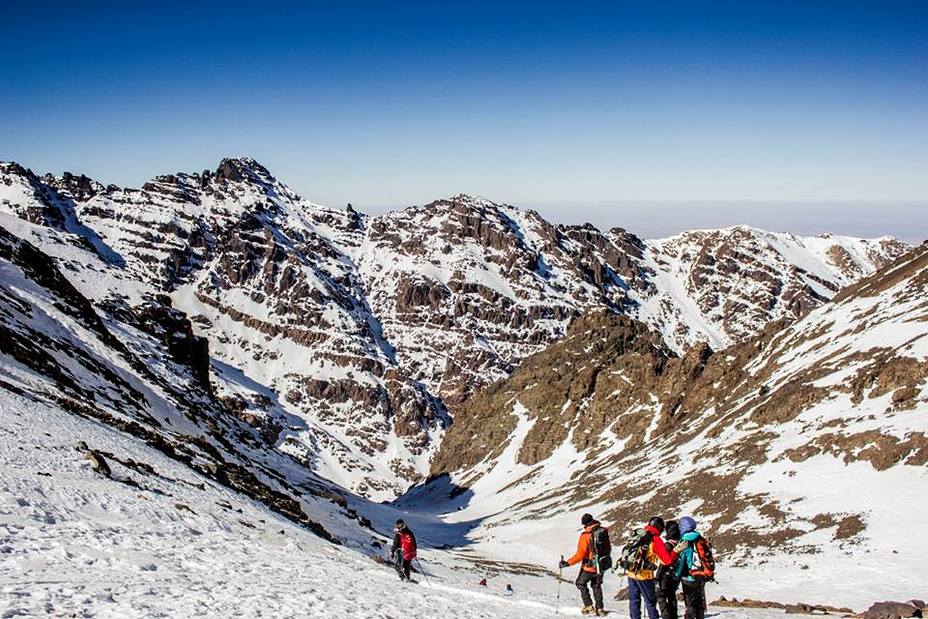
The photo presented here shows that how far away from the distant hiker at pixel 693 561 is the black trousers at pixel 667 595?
345mm

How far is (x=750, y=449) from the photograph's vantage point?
63.8 m

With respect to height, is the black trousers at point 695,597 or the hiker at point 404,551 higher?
the black trousers at point 695,597

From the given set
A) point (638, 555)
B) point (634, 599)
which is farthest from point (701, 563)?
point (634, 599)

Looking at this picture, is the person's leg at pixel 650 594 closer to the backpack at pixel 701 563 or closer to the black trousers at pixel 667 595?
the black trousers at pixel 667 595

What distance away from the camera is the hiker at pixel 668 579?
52.4 ft

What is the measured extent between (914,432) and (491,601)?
40984mm

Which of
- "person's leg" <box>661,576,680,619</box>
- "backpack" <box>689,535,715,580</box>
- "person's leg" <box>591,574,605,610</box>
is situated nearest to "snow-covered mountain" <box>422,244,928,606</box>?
"person's leg" <box>661,576,680,619</box>

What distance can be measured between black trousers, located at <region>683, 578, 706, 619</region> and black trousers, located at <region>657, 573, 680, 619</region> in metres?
0.33

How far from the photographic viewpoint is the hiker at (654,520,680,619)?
15984 millimetres

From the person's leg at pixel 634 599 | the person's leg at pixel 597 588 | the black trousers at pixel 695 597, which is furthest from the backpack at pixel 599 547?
the black trousers at pixel 695 597

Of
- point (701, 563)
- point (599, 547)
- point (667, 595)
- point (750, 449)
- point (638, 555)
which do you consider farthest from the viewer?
point (750, 449)

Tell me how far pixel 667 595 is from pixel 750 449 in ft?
175

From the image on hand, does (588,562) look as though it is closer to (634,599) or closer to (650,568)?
Answer: (634,599)

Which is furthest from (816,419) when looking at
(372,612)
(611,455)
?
(372,612)
